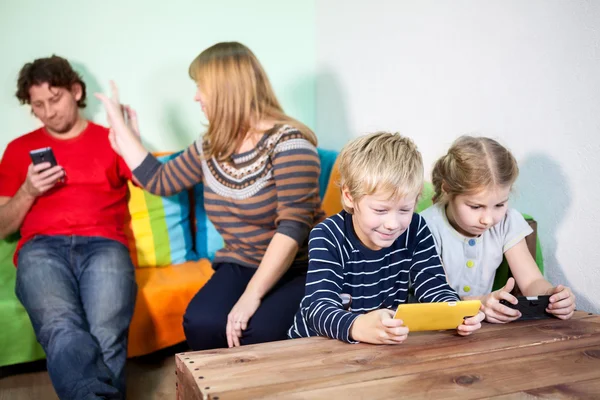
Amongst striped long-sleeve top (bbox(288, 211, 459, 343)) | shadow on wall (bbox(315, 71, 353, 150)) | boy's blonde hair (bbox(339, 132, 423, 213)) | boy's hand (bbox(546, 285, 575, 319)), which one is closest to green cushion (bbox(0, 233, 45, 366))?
striped long-sleeve top (bbox(288, 211, 459, 343))

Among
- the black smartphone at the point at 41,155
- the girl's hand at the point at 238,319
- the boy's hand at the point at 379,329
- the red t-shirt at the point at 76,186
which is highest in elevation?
the black smartphone at the point at 41,155

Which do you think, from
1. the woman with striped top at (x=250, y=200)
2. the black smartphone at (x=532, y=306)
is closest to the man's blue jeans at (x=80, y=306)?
the woman with striped top at (x=250, y=200)

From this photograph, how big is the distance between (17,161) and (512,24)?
1.82 meters

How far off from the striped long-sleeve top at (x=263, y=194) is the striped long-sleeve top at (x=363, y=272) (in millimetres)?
400

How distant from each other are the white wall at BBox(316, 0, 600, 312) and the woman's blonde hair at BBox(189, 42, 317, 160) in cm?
55

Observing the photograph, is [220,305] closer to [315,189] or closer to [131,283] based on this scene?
[131,283]

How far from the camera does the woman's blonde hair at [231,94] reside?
76.4 inches

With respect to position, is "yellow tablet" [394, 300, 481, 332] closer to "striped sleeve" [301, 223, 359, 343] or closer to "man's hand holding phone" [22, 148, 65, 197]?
"striped sleeve" [301, 223, 359, 343]

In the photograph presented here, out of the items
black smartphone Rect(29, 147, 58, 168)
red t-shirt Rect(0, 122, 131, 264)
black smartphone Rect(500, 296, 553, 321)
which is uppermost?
black smartphone Rect(29, 147, 58, 168)

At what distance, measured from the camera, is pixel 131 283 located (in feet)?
6.74

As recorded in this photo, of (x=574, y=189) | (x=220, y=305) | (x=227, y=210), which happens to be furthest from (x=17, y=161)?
(x=574, y=189)

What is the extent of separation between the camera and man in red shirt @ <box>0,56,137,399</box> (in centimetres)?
179

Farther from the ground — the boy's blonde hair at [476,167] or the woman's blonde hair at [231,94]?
the woman's blonde hair at [231,94]

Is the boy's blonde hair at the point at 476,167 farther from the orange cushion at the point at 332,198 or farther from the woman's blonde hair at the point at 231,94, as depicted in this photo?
the orange cushion at the point at 332,198
